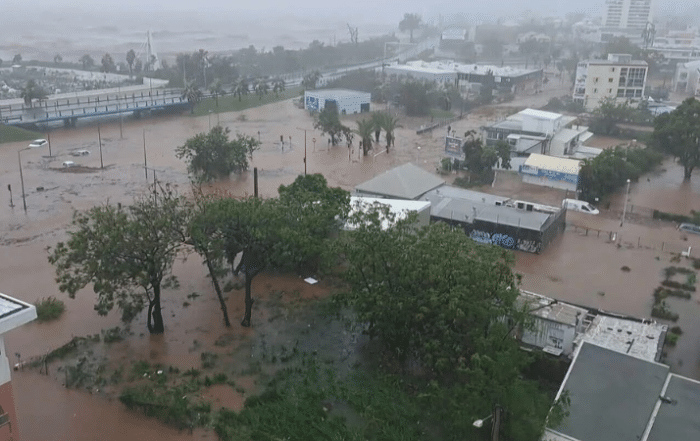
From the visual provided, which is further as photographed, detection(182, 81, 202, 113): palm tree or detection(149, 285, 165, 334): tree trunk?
detection(182, 81, 202, 113): palm tree

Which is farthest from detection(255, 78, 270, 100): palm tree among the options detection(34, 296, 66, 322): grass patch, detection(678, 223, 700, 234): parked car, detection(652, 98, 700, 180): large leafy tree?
detection(34, 296, 66, 322): grass patch

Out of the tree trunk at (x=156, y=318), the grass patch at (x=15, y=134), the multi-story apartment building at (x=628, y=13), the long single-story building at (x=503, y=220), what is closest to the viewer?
the tree trunk at (x=156, y=318)

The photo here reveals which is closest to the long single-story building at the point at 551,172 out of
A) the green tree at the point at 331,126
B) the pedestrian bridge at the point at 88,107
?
the green tree at the point at 331,126

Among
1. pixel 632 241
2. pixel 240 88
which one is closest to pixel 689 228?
pixel 632 241

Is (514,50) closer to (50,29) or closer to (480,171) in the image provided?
(480,171)

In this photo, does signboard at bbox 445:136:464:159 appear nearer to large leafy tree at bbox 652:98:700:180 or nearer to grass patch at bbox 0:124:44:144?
large leafy tree at bbox 652:98:700:180

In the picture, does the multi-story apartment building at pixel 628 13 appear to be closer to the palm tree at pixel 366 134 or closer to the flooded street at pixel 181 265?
the flooded street at pixel 181 265
